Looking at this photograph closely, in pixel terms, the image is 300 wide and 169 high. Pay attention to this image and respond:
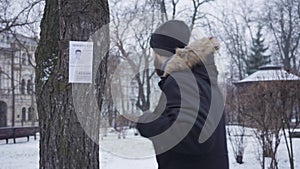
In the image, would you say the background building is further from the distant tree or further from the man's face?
the man's face

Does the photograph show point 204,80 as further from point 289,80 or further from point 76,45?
point 289,80

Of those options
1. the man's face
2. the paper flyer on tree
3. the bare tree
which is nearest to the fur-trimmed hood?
the man's face

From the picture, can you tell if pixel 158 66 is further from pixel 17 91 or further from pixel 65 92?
pixel 17 91

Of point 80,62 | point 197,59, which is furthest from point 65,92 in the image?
point 197,59

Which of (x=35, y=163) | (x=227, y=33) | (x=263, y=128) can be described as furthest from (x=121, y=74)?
(x=227, y=33)

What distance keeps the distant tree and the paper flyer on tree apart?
37.2m

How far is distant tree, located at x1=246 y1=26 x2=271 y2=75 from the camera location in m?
39.6

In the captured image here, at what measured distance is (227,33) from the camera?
39.3 metres

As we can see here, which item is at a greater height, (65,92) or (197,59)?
(197,59)

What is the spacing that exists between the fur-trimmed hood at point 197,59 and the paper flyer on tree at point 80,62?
0.67 m

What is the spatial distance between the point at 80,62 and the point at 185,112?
987 millimetres

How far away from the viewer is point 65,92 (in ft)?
8.71

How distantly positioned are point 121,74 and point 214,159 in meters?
2.03

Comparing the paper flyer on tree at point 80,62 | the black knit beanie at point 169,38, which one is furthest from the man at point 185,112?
the paper flyer on tree at point 80,62
